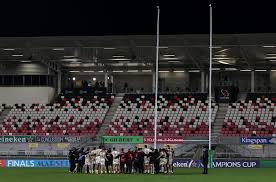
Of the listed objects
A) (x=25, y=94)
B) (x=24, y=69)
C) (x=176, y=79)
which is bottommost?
(x=25, y=94)

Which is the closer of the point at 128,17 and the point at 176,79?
the point at 128,17

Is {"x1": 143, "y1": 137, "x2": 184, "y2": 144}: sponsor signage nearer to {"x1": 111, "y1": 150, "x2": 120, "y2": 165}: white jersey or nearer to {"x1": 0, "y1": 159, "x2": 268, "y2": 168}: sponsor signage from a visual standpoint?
{"x1": 0, "y1": 159, "x2": 268, "y2": 168}: sponsor signage

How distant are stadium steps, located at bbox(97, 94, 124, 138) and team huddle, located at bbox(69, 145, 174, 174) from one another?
691 inches

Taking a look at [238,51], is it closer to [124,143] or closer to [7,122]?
[124,143]

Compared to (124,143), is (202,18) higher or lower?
higher

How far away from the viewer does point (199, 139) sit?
5162cm

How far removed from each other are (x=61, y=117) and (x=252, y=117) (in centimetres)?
1762

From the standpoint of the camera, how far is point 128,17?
163 feet

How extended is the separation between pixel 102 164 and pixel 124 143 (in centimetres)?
1500

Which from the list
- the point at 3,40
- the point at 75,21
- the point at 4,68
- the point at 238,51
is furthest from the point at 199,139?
the point at 4,68

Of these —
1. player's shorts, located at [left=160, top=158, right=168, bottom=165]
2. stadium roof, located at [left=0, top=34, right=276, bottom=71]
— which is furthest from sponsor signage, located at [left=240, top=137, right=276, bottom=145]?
player's shorts, located at [left=160, top=158, right=168, bottom=165]

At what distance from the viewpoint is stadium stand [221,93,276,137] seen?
177 ft

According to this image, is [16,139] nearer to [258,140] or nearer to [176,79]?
[258,140]

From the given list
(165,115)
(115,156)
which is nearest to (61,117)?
(165,115)
